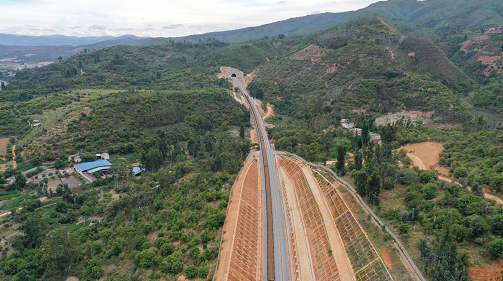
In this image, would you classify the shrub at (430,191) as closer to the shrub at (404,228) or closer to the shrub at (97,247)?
the shrub at (404,228)

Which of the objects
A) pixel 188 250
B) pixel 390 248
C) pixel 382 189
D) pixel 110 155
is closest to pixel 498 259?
pixel 390 248

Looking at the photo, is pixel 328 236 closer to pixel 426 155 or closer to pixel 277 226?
pixel 277 226

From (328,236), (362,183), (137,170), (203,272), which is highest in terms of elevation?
(362,183)

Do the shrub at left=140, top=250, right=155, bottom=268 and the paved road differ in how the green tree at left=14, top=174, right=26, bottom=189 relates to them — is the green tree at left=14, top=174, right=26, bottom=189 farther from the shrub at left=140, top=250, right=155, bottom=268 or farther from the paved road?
the paved road

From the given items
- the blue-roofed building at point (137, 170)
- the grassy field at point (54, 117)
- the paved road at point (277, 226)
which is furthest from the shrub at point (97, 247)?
the grassy field at point (54, 117)

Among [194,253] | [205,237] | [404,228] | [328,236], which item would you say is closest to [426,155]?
[404,228]

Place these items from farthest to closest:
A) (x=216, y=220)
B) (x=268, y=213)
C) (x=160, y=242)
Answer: (x=268, y=213), (x=216, y=220), (x=160, y=242)

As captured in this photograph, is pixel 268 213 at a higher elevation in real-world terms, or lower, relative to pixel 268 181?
lower

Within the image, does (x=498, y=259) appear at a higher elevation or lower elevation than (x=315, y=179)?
higher

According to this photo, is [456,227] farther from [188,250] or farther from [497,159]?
[188,250]
